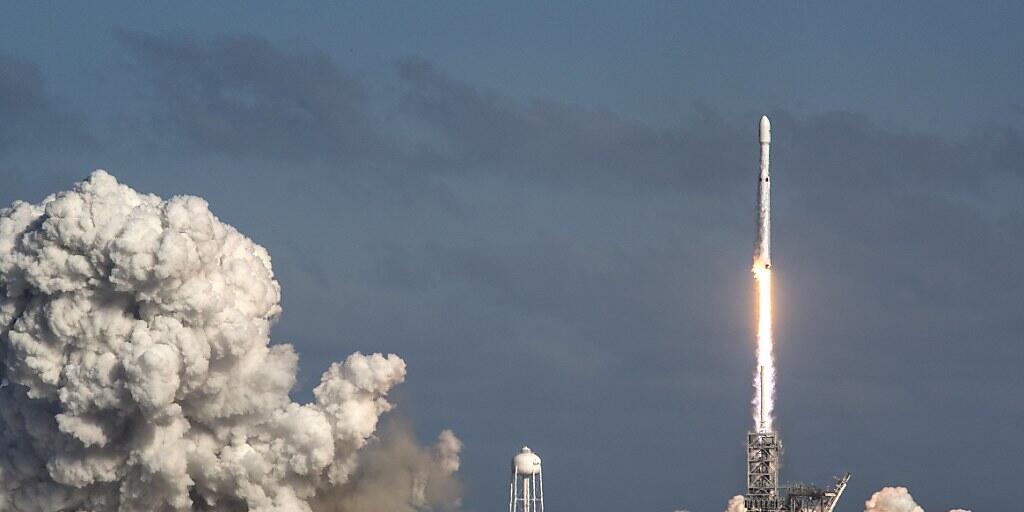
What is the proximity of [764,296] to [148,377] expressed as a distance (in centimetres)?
2895

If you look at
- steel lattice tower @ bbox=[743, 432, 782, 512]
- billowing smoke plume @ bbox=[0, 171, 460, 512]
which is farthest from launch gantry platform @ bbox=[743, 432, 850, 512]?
billowing smoke plume @ bbox=[0, 171, 460, 512]

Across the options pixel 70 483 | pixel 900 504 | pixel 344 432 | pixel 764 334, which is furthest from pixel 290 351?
pixel 900 504

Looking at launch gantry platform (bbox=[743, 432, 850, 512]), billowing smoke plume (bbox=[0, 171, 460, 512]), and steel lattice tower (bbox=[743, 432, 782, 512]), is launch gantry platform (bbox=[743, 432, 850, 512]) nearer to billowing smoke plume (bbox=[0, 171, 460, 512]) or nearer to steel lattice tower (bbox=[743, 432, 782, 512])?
steel lattice tower (bbox=[743, 432, 782, 512])

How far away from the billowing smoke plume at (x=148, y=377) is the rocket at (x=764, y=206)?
1770 cm

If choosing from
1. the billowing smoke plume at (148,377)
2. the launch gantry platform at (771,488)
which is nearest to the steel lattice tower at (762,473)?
the launch gantry platform at (771,488)

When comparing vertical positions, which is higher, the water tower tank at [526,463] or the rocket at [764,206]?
the rocket at [764,206]

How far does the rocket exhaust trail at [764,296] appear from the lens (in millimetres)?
110562

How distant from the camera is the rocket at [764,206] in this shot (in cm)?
11088

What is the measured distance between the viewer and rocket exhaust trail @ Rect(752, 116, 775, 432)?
363 feet

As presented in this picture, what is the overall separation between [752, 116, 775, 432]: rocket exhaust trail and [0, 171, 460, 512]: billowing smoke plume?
667 inches

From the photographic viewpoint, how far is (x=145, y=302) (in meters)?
108

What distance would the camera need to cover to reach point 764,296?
112 metres

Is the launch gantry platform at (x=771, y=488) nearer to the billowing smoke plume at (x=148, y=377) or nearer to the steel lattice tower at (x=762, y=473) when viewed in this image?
the steel lattice tower at (x=762, y=473)

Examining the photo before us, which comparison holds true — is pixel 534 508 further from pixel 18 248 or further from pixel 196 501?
pixel 18 248
